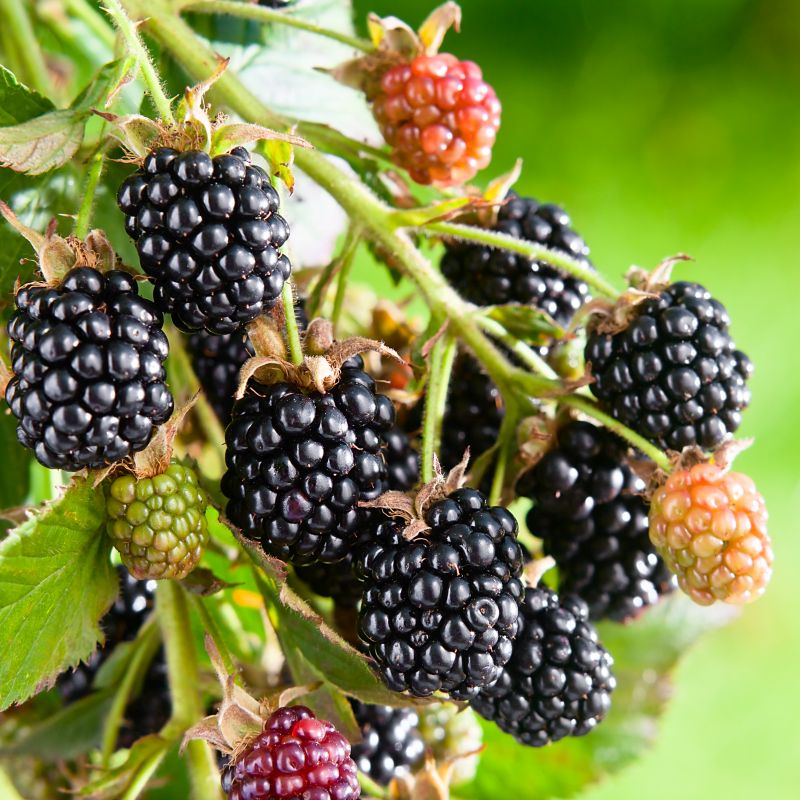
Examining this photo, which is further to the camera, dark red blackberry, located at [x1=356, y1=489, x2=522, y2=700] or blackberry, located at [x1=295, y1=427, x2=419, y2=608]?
blackberry, located at [x1=295, y1=427, x2=419, y2=608]

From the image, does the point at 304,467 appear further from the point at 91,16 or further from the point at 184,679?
the point at 91,16

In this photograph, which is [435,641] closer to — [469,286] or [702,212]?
[469,286]

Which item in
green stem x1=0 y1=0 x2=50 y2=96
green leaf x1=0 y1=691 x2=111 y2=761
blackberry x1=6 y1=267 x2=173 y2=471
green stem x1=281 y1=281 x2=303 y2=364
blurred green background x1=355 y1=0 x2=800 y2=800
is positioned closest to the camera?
blackberry x1=6 y1=267 x2=173 y2=471

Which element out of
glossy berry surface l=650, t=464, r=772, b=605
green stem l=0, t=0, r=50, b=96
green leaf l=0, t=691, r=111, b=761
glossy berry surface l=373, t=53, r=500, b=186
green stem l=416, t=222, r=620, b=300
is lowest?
green leaf l=0, t=691, r=111, b=761

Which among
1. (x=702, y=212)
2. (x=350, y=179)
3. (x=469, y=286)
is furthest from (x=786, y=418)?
(x=350, y=179)

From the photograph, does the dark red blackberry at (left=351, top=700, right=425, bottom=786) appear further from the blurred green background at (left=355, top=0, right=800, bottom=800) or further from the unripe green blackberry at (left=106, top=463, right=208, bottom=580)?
the blurred green background at (left=355, top=0, right=800, bottom=800)

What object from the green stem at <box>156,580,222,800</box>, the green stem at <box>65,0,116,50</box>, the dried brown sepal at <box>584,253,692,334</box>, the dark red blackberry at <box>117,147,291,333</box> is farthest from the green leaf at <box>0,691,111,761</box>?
the green stem at <box>65,0,116,50</box>
